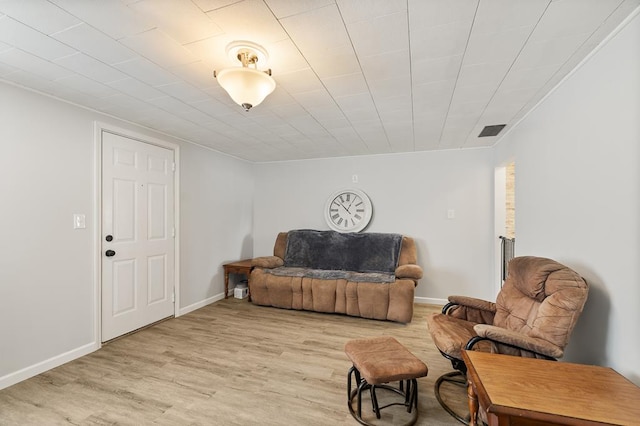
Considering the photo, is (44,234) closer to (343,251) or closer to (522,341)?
(343,251)

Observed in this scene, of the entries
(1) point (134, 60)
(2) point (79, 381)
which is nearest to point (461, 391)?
(2) point (79, 381)

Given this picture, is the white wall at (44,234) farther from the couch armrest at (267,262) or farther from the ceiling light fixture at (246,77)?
the couch armrest at (267,262)

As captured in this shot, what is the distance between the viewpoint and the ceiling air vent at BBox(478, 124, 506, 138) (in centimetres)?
312

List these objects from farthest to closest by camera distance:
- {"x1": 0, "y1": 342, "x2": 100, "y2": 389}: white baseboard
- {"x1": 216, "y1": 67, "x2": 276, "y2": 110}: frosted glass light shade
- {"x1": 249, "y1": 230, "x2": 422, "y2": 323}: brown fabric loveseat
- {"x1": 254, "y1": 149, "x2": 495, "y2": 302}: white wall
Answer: {"x1": 254, "y1": 149, "x2": 495, "y2": 302}: white wall, {"x1": 249, "y1": 230, "x2": 422, "y2": 323}: brown fabric loveseat, {"x1": 0, "y1": 342, "x2": 100, "y2": 389}: white baseboard, {"x1": 216, "y1": 67, "x2": 276, "y2": 110}: frosted glass light shade

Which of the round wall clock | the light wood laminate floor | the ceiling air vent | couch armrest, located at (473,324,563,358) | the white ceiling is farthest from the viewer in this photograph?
the round wall clock

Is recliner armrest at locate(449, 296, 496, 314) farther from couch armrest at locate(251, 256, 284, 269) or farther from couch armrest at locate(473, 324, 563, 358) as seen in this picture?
couch armrest at locate(251, 256, 284, 269)

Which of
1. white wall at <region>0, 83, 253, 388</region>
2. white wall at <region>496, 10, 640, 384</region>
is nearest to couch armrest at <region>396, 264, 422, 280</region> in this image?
white wall at <region>496, 10, 640, 384</region>

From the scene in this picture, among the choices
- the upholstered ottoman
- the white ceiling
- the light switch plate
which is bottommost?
the upholstered ottoman

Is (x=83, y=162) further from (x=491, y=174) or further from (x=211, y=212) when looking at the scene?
(x=491, y=174)

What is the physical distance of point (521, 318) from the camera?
1.96 meters

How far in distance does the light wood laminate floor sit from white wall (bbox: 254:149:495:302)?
1.19 m

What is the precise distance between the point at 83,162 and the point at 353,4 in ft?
9.00

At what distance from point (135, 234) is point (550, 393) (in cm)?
362

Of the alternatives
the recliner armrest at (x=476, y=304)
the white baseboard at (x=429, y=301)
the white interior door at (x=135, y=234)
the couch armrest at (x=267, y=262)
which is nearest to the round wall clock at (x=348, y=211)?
the couch armrest at (x=267, y=262)
